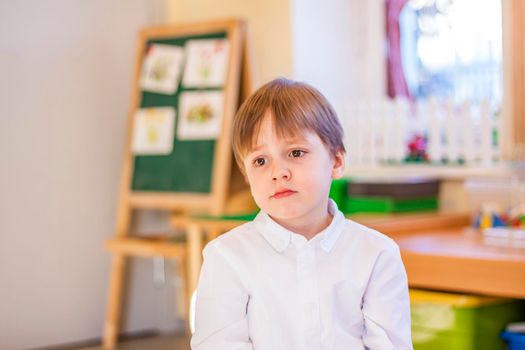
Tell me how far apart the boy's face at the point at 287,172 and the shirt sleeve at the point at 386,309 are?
0.58ft

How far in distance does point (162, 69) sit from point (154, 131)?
0.30m

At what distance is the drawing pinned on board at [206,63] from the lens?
3605 mm

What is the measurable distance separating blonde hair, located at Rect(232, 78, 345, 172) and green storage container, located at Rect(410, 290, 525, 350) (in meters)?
1.06

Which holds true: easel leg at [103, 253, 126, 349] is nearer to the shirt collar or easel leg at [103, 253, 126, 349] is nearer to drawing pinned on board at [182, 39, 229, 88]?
drawing pinned on board at [182, 39, 229, 88]

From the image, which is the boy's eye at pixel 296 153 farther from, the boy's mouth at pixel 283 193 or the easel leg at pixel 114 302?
the easel leg at pixel 114 302

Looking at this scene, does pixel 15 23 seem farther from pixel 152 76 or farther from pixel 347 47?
pixel 347 47

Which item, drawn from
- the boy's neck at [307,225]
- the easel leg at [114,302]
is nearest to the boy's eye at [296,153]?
the boy's neck at [307,225]

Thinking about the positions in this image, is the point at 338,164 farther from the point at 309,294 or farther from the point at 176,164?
the point at 176,164

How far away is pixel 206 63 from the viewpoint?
144 inches

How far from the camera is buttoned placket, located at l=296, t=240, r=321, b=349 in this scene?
1.40 m

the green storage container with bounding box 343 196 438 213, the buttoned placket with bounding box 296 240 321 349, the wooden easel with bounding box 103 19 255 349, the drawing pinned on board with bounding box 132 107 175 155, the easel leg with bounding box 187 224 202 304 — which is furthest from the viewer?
the drawing pinned on board with bounding box 132 107 175 155

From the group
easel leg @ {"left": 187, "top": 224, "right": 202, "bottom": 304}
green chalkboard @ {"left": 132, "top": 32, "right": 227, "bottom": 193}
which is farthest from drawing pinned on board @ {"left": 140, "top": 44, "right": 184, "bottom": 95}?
easel leg @ {"left": 187, "top": 224, "right": 202, "bottom": 304}

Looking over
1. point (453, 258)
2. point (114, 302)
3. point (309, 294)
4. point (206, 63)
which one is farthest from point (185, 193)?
point (309, 294)

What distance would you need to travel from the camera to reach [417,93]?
390cm
